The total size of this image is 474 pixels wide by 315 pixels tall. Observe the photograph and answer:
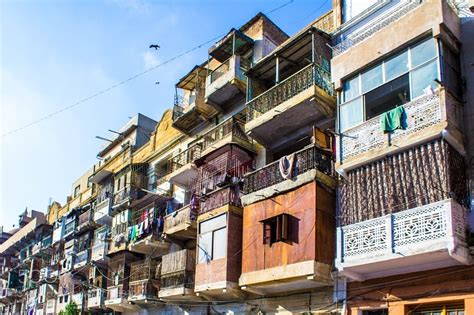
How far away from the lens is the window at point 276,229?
1658 centimetres

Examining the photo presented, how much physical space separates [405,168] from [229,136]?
908 cm

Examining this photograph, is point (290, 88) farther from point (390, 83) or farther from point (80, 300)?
point (80, 300)

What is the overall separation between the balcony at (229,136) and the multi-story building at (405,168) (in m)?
5.94

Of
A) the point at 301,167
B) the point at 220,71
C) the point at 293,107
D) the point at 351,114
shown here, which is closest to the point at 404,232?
the point at 351,114

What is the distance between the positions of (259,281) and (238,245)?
2.50 meters

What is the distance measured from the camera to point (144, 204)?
27.9 meters

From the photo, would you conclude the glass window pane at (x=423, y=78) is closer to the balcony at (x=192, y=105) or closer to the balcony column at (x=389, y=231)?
the balcony column at (x=389, y=231)

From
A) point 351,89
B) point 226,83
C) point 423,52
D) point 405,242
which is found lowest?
point 405,242

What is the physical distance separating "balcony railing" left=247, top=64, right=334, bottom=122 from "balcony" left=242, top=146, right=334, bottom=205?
7.68 feet

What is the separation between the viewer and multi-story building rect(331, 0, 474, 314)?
1280 cm

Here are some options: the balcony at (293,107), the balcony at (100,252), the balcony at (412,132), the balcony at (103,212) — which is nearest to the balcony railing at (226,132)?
the balcony at (293,107)

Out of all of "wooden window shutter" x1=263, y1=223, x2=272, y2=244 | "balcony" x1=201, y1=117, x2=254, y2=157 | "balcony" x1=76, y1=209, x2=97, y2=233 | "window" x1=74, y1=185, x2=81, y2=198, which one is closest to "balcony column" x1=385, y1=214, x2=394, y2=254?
"wooden window shutter" x1=263, y1=223, x2=272, y2=244

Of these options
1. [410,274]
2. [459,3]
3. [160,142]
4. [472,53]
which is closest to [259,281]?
[410,274]

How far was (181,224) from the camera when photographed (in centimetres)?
2294
